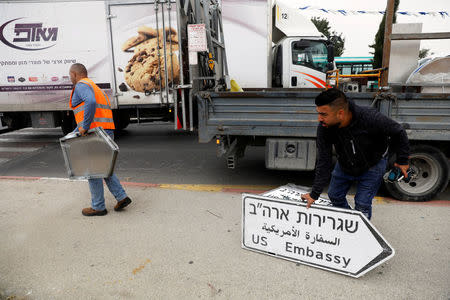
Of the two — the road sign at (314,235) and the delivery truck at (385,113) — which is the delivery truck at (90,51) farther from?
the road sign at (314,235)

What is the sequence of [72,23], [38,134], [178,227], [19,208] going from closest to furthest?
[178,227] → [19,208] → [72,23] → [38,134]

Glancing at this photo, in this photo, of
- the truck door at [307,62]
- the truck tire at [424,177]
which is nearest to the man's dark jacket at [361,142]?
the truck tire at [424,177]

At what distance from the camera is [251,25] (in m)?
8.48

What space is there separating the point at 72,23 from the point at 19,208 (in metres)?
4.88

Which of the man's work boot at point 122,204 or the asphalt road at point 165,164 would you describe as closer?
the man's work boot at point 122,204

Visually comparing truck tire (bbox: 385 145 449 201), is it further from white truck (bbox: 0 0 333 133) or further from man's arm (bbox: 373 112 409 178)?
white truck (bbox: 0 0 333 133)

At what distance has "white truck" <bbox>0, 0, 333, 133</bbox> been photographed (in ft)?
23.8

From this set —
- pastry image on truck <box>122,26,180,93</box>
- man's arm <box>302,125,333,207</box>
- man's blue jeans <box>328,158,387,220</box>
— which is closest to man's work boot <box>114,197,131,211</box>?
man's arm <box>302,125,333,207</box>

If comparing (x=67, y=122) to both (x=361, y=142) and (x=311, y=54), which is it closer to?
(x=311, y=54)

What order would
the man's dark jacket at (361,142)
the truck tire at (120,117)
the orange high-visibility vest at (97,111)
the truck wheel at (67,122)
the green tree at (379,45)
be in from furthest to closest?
the green tree at (379,45)
the truck tire at (120,117)
the truck wheel at (67,122)
the orange high-visibility vest at (97,111)
the man's dark jacket at (361,142)

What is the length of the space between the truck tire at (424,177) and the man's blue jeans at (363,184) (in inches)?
70.9

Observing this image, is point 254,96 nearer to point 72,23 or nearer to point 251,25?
point 251,25

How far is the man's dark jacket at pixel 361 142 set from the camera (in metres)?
2.60

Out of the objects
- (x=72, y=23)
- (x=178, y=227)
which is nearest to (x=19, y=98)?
(x=72, y=23)
